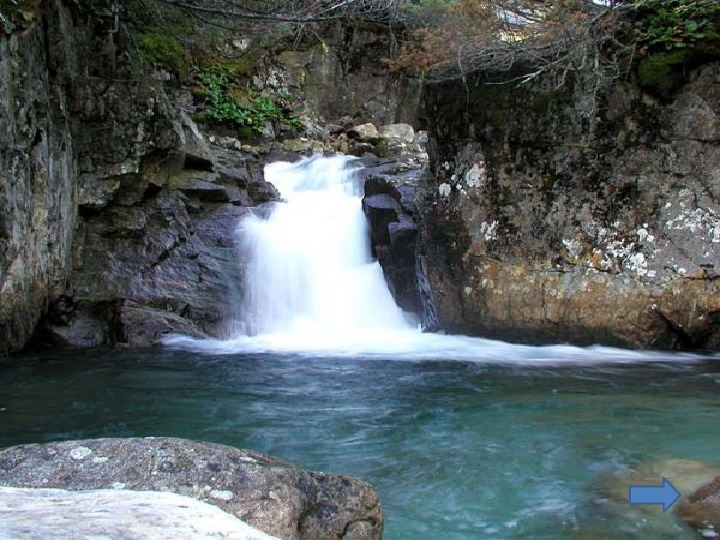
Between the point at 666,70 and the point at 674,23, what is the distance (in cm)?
56

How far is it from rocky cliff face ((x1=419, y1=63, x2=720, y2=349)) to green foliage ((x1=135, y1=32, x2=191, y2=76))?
333 inches

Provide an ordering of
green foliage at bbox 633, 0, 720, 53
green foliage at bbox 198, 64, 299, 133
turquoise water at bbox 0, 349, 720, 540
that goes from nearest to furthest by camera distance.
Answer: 1. turquoise water at bbox 0, 349, 720, 540
2. green foliage at bbox 633, 0, 720, 53
3. green foliage at bbox 198, 64, 299, 133

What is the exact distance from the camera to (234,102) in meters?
16.6

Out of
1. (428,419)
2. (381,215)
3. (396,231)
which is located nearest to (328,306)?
(396,231)

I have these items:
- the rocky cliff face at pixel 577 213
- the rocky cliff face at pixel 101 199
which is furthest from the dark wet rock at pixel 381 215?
the rocky cliff face at pixel 101 199

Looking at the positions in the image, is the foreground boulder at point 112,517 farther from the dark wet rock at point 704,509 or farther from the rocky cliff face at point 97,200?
the rocky cliff face at point 97,200

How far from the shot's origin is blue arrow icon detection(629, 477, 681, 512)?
354cm

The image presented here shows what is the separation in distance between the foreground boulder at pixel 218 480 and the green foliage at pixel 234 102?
14.3m

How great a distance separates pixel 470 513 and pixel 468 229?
5590 millimetres

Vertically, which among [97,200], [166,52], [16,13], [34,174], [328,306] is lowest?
[328,306]

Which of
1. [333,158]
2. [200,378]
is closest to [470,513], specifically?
[200,378]

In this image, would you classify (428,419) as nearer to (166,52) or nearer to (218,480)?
(218,480)

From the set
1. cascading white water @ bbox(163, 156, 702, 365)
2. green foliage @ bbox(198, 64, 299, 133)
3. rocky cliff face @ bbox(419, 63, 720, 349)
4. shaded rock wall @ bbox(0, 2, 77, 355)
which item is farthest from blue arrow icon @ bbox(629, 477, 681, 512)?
green foliage @ bbox(198, 64, 299, 133)

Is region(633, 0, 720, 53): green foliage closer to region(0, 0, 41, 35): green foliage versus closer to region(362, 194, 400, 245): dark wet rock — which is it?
region(362, 194, 400, 245): dark wet rock
